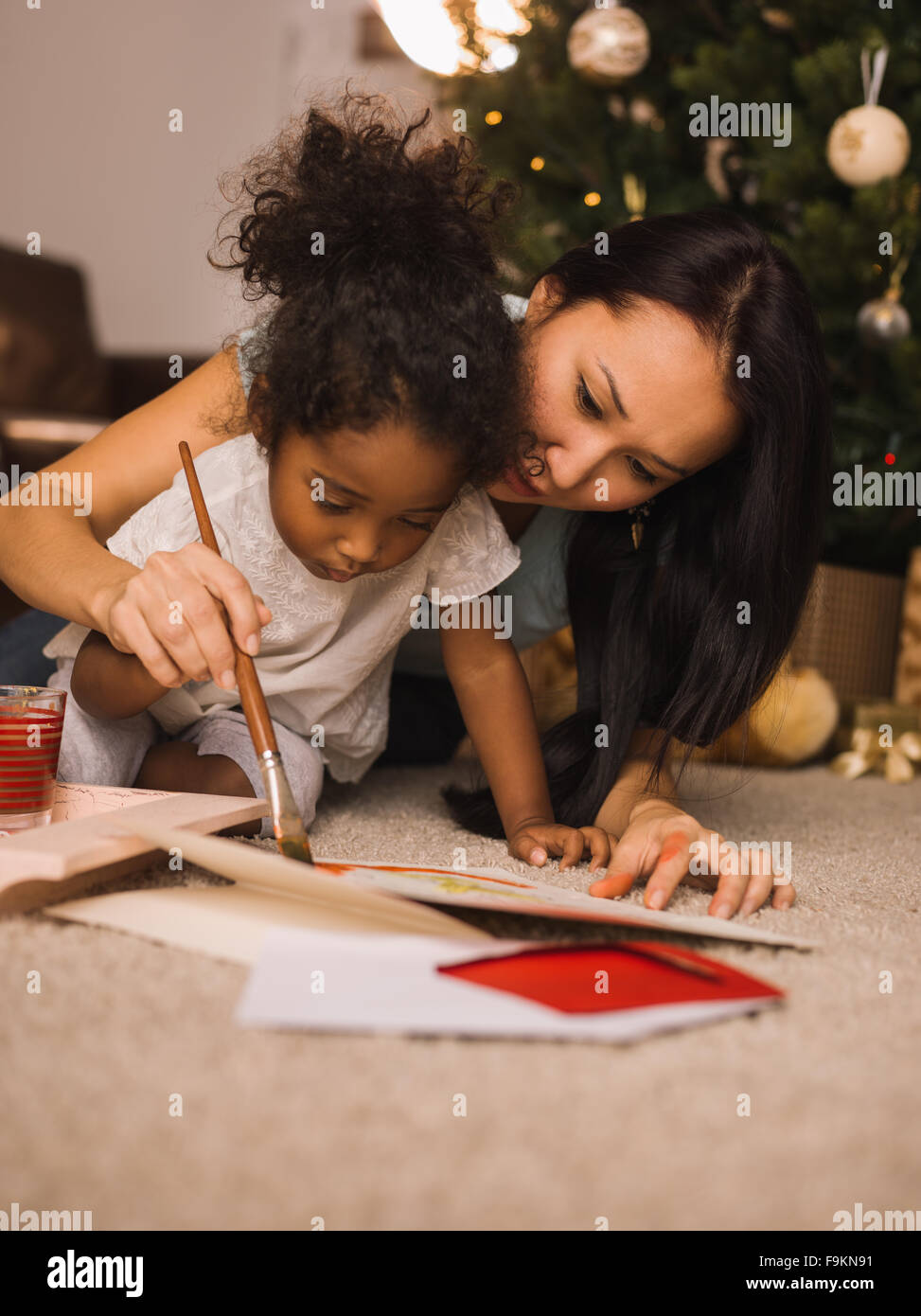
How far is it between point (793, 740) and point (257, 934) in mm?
1170

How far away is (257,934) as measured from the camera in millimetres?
519

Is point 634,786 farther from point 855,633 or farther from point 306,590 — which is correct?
point 855,633

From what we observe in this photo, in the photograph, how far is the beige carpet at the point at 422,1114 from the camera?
0.33 m

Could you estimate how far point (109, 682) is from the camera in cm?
79

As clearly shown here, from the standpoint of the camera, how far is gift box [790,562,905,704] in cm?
162

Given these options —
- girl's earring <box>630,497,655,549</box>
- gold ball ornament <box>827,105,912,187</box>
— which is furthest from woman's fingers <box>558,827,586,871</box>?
gold ball ornament <box>827,105,912,187</box>

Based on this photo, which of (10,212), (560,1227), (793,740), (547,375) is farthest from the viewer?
(10,212)

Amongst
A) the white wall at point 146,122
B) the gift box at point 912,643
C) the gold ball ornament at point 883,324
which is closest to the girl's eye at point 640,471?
the gold ball ornament at point 883,324

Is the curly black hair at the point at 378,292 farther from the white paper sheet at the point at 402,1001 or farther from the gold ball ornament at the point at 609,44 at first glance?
the gold ball ornament at the point at 609,44

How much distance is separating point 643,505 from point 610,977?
24.7 inches

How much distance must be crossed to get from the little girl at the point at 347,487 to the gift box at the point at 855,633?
0.83m

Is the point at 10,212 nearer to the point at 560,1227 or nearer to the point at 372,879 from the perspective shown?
the point at 372,879

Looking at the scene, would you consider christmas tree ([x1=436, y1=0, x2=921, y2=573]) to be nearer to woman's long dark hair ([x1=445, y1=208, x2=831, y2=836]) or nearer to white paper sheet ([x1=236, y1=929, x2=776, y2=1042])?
woman's long dark hair ([x1=445, y1=208, x2=831, y2=836])

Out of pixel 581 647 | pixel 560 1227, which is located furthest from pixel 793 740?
pixel 560 1227
